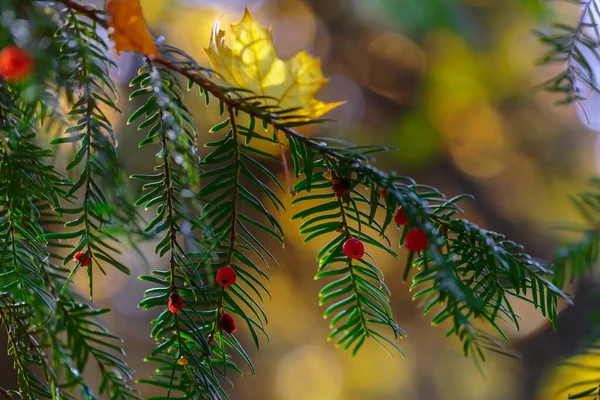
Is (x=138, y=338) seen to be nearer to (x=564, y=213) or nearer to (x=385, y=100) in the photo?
(x=385, y=100)

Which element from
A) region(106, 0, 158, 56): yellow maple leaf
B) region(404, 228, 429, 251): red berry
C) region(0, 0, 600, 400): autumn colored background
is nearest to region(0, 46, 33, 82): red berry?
region(106, 0, 158, 56): yellow maple leaf

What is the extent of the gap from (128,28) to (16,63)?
0.06 m

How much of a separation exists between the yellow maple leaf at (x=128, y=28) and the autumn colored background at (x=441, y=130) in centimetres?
109

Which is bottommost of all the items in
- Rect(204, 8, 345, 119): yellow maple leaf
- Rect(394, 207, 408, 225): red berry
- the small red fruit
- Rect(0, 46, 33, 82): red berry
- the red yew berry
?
Rect(394, 207, 408, 225): red berry

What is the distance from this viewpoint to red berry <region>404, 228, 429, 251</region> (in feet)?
0.70

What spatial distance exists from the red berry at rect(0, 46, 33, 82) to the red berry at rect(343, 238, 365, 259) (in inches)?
6.9

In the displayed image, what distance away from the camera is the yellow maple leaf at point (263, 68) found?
30 centimetres

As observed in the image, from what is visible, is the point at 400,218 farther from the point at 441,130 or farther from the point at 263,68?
the point at 441,130

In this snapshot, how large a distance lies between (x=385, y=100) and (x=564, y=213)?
0.59 m

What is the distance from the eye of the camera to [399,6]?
1284mm

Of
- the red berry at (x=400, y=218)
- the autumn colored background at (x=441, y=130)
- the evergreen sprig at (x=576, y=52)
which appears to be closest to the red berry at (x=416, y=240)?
the red berry at (x=400, y=218)

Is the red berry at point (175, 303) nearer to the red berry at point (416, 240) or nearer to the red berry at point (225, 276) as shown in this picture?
the red berry at point (225, 276)

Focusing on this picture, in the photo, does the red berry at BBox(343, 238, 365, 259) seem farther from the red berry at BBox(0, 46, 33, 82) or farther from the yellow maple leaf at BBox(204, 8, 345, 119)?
the red berry at BBox(0, 46, 33, 82)

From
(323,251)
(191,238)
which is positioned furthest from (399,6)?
(191,238)
